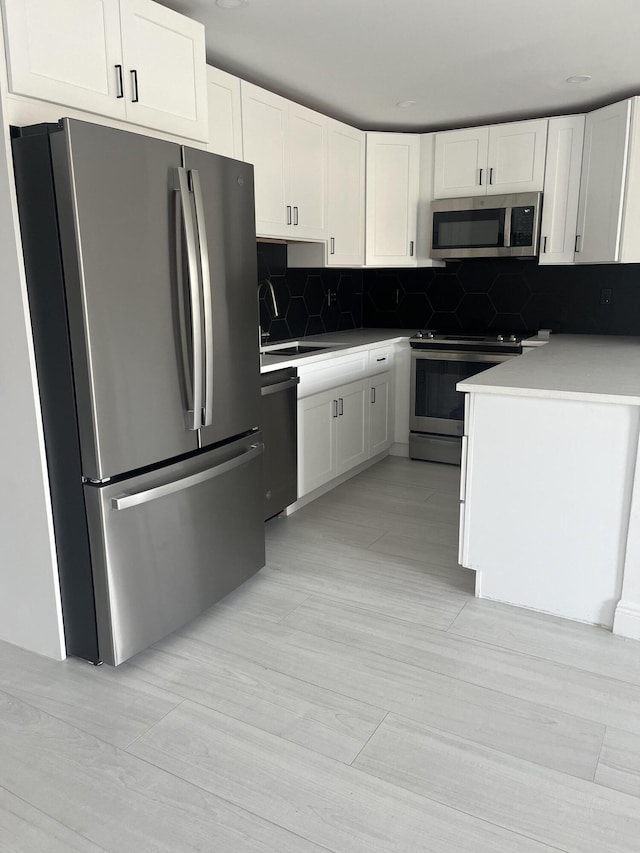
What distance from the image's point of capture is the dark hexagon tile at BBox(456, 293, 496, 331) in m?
4.79

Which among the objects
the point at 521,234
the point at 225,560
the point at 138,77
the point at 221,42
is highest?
the point at 221,42

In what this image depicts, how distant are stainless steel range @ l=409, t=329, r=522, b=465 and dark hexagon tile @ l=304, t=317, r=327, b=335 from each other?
2.25 feet

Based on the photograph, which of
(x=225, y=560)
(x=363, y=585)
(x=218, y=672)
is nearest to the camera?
(x=218, y=672)

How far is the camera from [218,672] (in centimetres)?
215

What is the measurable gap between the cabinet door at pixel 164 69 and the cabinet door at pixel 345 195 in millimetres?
1610

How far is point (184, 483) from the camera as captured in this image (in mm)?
2234

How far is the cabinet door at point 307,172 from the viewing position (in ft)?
11.9

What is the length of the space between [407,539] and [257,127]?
2252 mm

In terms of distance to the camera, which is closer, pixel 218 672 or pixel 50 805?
pixel 50 805

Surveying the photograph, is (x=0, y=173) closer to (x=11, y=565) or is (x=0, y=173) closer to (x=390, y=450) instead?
(x=11, y=565)

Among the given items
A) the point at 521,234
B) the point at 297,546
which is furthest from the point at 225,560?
the point at 521,234

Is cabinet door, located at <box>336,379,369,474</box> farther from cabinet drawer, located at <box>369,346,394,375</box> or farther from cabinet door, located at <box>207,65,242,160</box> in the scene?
cabinet door, located at <box>207,65,242,160</box>

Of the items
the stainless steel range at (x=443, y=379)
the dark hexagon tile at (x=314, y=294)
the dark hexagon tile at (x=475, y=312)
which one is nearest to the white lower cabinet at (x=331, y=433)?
the stainless steel range at (x=443, y=379)

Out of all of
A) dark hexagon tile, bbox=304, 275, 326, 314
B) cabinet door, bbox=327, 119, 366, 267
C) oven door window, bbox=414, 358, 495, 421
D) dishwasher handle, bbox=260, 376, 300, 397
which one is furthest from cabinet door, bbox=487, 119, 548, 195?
dishwasher handle, bbox=260, 376, 300, 397
